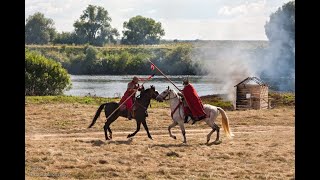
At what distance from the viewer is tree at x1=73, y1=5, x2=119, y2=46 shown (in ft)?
224

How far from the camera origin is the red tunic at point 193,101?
16438 millimetres

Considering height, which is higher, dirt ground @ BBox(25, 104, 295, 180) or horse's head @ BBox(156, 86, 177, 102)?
horse's head @ BBox(156, 86, 177, 102)

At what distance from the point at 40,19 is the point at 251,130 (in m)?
55.9

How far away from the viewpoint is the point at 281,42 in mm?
51000

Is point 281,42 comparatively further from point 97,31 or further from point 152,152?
point 152,152

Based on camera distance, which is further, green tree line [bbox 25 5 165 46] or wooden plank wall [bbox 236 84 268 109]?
green tree line [bbox 25 5 165 46]

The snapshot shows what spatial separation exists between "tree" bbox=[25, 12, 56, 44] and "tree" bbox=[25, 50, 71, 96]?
38077 mm

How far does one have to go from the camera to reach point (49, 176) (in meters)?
12.5

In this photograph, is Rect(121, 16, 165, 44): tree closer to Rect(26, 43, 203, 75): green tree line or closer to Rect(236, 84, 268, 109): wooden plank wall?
Rect(26, 43, 203, 75): green tree line

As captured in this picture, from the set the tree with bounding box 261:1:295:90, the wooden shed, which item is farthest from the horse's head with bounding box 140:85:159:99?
the tree with bounding box 261:1:295:90

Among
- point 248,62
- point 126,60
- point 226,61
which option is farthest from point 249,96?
point 126,60

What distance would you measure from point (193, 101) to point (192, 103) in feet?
0.21
